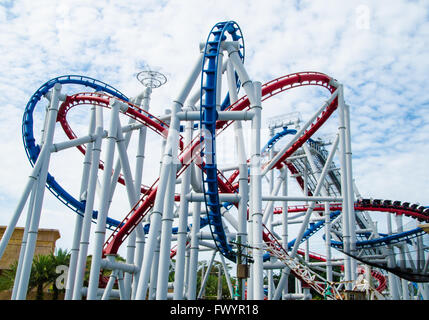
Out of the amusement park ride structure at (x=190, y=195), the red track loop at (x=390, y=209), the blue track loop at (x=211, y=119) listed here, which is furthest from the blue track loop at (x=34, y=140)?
the red track loop at (x=390, y=209)

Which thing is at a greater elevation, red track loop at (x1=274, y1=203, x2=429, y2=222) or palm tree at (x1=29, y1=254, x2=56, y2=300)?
red track loop at (x1=274, y1=203, x2=429, y2=222)

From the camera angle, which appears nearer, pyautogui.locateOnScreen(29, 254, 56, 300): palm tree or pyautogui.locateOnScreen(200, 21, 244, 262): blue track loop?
pyautogui.locateOnScreen(200, 21, 244, 262): blue track loop

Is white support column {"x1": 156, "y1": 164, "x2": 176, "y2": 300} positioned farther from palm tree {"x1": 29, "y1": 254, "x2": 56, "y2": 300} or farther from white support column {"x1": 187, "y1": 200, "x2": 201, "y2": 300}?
palm tree {"x1": 29, "y1": 254, "x2": 56, "y2": 300}

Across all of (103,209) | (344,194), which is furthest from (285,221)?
(103,209)

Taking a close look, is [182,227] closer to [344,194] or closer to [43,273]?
[344,194]

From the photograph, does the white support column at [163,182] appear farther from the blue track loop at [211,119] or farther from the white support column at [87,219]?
the white support column at [87,219]

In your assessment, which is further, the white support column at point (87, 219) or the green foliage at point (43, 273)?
the green foliage at point (43, 273)

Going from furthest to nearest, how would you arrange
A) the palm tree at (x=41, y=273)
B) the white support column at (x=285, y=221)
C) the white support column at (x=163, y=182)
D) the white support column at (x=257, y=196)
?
the palm tree at (x=41, y=273)
the white support column at (x=285, y=221)
the white support column at (x=257, y=196)
the white support column at (x=163, y=182)

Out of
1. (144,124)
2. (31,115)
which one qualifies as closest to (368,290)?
(144,124)

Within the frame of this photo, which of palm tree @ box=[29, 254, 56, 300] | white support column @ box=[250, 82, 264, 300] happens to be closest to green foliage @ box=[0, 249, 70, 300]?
palm tree @ box=[29, 254, 56, 300]

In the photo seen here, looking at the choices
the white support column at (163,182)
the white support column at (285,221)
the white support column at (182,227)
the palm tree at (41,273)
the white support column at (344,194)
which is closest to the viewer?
the white support column at (163,182)

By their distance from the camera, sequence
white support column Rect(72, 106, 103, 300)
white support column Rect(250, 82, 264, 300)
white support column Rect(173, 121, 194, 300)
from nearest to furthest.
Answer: white support column Rect(250, 82, 264, 300) → white support column Rect(173, 121, 194, 300) → white support column Rect(72, 106, 103, 300)

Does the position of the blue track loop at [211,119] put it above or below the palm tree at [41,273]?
above

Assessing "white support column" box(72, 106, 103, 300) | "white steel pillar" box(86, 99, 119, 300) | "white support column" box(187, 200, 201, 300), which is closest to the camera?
"white steel pillar" box(86, 99, 119, 300)
